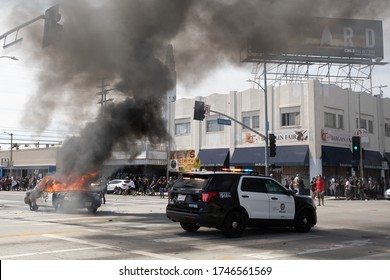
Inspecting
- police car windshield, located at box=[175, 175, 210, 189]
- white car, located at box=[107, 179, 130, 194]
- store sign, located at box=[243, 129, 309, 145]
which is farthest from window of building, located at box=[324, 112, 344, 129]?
police car windshield, located at box=[175, 175, 210, 189]

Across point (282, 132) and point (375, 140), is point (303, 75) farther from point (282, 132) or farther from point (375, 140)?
point (375, 140)

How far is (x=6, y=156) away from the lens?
64.1m

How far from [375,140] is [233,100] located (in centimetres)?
1338

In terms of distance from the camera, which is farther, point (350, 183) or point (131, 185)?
point (131, 185)

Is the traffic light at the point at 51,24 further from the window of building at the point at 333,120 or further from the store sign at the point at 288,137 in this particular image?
the window of building at the point at 333,120

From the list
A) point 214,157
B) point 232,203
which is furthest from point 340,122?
point 232,203

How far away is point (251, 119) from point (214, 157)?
4.63m

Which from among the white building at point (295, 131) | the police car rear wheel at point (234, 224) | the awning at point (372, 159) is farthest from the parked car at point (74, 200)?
the awning at point (372, 159)

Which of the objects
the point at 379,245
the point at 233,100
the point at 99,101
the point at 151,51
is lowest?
the point at 379,245

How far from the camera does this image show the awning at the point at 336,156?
109 feet

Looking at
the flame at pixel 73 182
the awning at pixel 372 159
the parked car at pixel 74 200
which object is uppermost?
the awning at pixel 372 159

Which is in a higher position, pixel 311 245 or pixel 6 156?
pixel 6 156
